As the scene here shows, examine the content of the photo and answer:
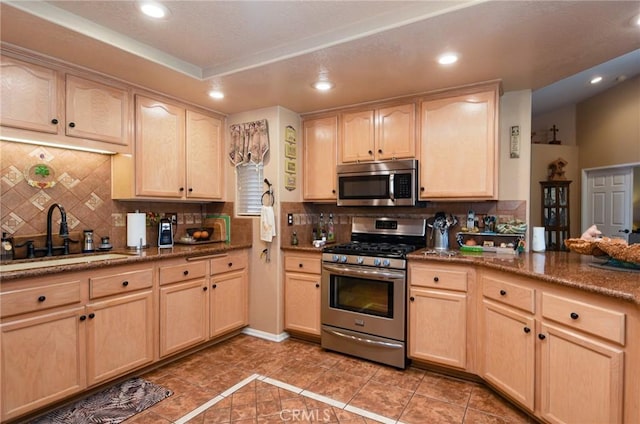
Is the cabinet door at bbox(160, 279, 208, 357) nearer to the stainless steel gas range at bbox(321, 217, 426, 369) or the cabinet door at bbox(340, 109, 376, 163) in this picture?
the stainless steel gas range at bbox(321, 217, 426, 369)

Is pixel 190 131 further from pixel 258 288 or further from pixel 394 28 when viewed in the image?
pixel 394 28

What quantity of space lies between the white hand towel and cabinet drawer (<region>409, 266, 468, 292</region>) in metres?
1.33

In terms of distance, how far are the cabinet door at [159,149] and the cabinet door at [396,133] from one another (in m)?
1.85

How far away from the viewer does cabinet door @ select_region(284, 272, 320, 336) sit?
3.09 metres

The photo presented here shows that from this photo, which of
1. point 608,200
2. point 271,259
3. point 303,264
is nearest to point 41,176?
point 271,259

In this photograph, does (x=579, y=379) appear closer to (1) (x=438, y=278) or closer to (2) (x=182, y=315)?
(1) (x=438, y=278)

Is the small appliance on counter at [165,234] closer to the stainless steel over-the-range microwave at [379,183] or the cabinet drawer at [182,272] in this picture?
the cabinet drawer at [182,272]

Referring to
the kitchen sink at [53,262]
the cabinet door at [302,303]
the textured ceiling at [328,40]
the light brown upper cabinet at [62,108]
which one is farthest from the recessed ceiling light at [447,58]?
the kitchen sink at [53,262]

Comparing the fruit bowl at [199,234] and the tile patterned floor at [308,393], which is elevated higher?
the fruit bowl at [199,234]

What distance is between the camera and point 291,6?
1.79 m

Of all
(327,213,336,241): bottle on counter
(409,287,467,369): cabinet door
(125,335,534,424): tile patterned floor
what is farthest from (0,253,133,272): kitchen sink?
(409,287,467,369): cabinet door

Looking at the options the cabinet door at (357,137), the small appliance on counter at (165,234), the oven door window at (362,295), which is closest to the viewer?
the oven door window at (362,295)

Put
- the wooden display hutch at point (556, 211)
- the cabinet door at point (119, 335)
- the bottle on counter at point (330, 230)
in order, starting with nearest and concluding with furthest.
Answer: the cabinet door at point (119, 335) → the bottle on counter at point (330, 230) → the wooden display hutch at point (556, 211)

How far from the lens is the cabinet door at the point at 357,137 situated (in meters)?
3.11
